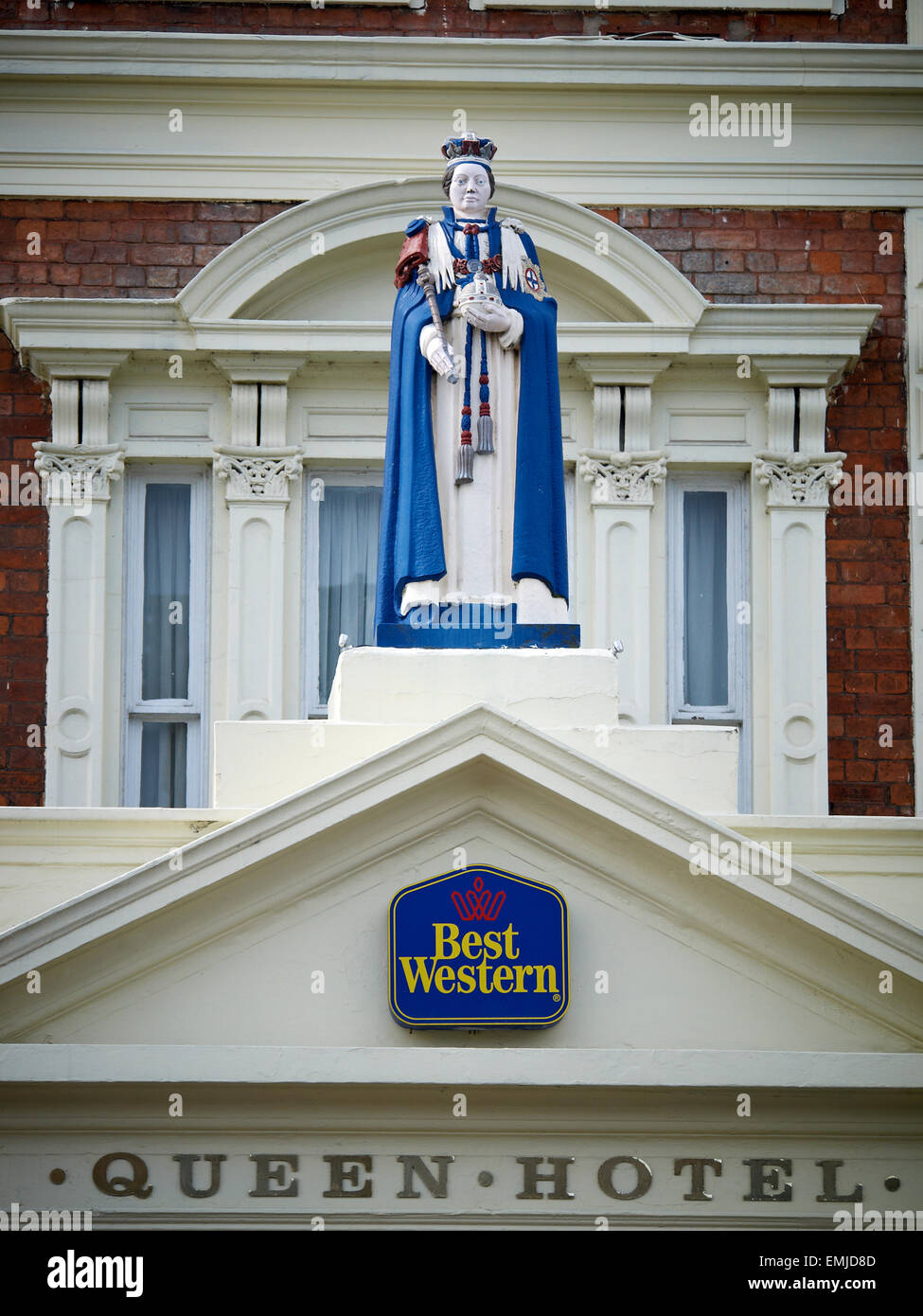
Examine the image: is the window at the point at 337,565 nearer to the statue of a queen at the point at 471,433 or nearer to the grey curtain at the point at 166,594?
the grey curtain at the point at 166,594

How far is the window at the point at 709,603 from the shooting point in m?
20.5

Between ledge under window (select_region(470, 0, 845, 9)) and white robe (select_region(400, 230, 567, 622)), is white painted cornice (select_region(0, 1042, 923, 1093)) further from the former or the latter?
ledge under window (select_region(470, 0, 845, 9))

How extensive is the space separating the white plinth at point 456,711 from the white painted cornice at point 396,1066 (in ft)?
5.67

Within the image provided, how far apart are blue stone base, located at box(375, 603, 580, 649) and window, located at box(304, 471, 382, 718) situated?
13.6 ft

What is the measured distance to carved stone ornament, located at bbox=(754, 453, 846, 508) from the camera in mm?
20609

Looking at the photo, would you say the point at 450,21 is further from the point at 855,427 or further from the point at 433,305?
the point at 433,305

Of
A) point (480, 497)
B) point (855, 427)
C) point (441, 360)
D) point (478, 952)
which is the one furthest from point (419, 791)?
point (855, 427)

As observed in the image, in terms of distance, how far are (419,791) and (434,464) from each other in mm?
2178

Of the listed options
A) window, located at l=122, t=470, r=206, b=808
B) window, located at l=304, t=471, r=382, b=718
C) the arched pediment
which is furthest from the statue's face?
window, located at l=122, t=470, r=206, b=808

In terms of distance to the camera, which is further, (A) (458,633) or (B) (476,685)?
(A) (458,633)

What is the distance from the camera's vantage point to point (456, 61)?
69.3 ft

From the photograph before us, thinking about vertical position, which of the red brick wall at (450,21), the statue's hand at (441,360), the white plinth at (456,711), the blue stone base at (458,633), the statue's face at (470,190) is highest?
the red brick wall at (450,21)

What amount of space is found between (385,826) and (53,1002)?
6.09 ft

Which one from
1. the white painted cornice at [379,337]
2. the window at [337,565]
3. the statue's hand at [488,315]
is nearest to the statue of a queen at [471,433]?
the statue's hand at [488,315]
